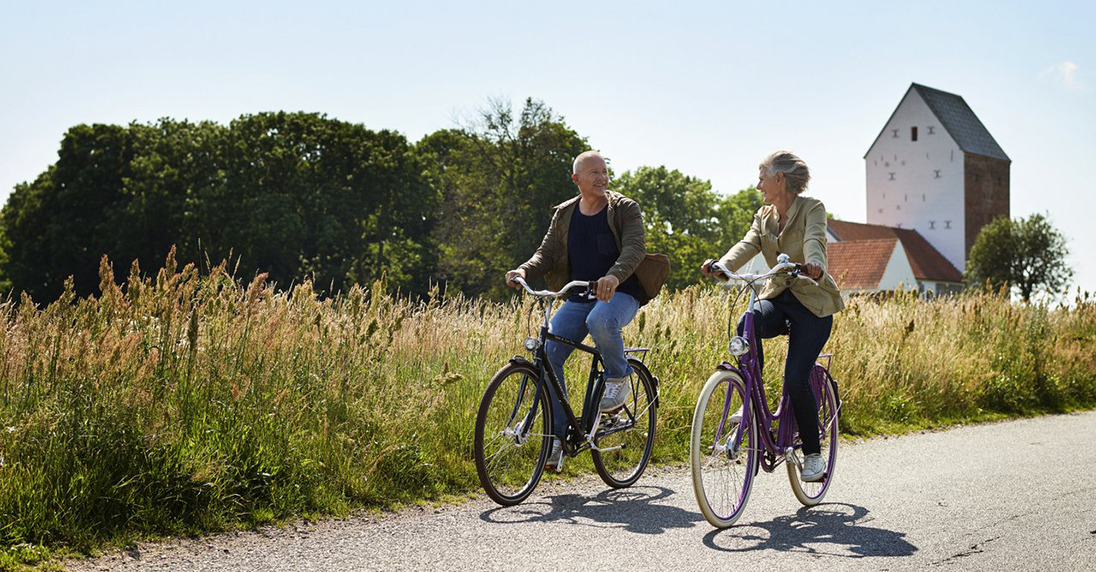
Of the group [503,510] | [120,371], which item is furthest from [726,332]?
[120,371]

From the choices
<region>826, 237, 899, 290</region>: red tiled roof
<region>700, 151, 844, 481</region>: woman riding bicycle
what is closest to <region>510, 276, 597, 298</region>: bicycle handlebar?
<region>700, 151, 844, 481</region>: woman riding bicycle

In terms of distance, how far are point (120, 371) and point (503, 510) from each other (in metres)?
2.27

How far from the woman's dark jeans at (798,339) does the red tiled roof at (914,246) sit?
77.2 m

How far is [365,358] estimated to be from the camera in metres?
7.14

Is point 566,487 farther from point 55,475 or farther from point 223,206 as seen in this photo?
point 223,206

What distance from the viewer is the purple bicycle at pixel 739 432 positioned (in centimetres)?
547

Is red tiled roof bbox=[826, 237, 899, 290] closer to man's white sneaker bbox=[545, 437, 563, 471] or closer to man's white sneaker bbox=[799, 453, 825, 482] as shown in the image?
man's white sneaker bbox=[799, 453, 825, 482]

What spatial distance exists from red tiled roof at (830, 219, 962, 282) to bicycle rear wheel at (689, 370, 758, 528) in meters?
77.7

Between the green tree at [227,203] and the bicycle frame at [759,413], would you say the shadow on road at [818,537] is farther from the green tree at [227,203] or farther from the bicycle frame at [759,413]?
the green tree at [227,203]

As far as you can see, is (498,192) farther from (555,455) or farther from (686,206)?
Result: (555,455)

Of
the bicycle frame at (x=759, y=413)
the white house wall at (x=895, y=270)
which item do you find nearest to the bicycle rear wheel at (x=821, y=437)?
the bicycle frame at (x=759, y=413)

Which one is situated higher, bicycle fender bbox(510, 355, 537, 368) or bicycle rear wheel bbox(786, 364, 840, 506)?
bicycle fender bbox(510, 355, 537, 368)

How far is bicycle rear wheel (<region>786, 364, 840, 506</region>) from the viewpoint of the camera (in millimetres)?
6137

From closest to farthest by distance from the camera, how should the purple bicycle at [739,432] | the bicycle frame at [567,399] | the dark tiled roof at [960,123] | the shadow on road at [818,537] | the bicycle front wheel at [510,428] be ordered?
the shadow on road at [818,537] < the purple bicycle at [739,432] < the bicycle front wheel at [510,428] < the bicycle frame at [567,399] < the dark tiled roof at [960,123]
